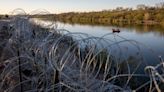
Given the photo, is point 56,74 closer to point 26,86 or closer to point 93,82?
point 93,82

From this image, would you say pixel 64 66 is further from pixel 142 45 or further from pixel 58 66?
pixel 142 45

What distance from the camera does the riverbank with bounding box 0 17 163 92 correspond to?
3838 millimetres

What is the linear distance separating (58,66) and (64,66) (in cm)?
32

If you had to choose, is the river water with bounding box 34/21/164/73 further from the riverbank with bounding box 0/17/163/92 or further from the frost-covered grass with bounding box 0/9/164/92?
the riverbank with bounding box 0/17/163/92

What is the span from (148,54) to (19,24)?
12.1 metres

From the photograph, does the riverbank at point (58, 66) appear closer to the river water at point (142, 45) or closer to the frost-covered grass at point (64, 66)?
the frost-covered grass at point (64, 66)

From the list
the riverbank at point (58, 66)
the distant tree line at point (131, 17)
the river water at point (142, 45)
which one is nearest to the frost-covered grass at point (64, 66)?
the riverbank at point (58, 66)

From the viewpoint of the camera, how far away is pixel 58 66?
185 inches

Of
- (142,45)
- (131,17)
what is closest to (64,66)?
(142,45)

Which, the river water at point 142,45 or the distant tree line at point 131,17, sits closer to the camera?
the river water at point 142,45

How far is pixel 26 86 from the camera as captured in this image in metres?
6.13

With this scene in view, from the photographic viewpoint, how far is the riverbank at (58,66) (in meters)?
3.84

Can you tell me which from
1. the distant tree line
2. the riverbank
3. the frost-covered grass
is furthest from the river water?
the distant tree line

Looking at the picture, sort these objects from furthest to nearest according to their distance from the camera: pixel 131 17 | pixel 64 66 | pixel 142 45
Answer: pixel 131 17 → pixel 142 45 → pixel 64 66
